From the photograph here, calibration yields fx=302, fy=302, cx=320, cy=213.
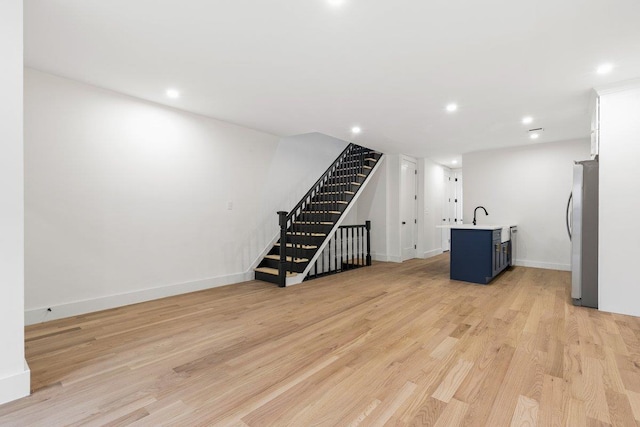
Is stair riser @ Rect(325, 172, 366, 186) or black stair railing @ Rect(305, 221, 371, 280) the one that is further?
stair riser @ Rect(325, 172, 366, 186)

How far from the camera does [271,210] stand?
5500mm

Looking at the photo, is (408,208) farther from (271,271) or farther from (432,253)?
(271,271)

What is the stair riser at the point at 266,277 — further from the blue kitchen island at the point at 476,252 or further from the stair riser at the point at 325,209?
the blue kitchen island at the point at 476,252

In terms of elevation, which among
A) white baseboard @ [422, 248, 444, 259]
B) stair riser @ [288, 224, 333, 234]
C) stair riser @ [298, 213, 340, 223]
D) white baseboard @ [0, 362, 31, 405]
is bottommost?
white baseboard @ [422, 248, 444, 259]

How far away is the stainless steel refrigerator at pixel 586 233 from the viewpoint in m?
3.60

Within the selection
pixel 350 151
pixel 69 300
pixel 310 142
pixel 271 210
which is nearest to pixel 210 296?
pixel 69 300

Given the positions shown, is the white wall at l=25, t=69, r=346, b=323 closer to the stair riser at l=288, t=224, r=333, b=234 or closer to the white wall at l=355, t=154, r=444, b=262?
→ the stair riser at l=288, t=224, r=333, b=234

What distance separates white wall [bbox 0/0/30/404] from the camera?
179 cm

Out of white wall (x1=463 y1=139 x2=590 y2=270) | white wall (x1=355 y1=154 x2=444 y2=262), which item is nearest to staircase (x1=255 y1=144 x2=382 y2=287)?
white wall (x1=355 y1=154 x2=444 y2=262)

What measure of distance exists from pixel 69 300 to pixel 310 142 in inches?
186

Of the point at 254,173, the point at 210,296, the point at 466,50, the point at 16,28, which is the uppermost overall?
the point at 466,50

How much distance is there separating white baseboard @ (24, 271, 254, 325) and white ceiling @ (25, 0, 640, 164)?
2417mm

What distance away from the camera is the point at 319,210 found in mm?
6320

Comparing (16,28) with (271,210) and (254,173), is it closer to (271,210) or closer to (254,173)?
(254,173)
